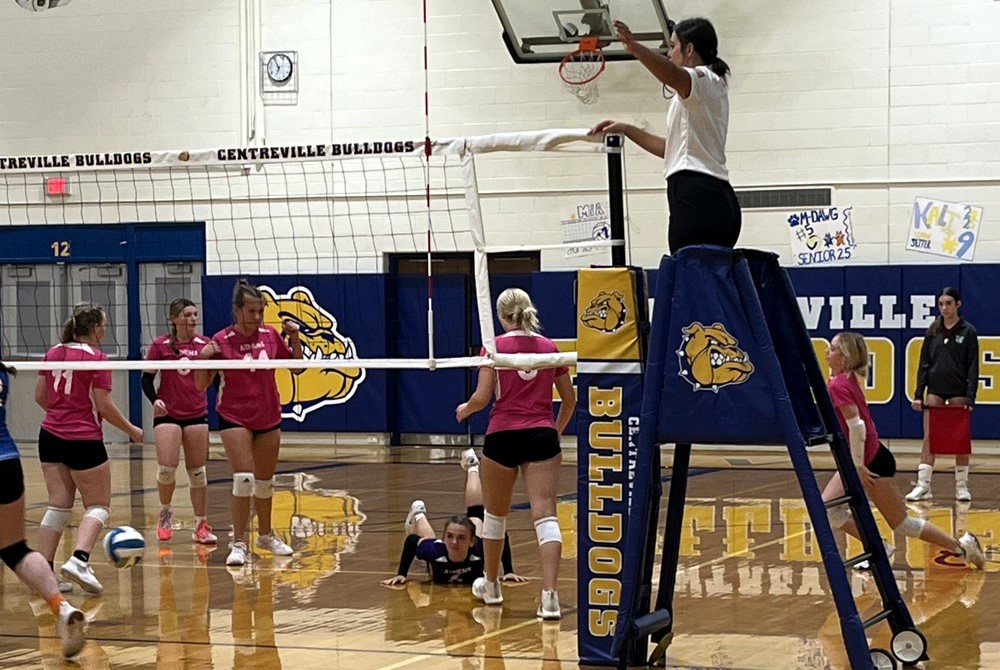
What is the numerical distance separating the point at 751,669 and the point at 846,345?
2504 mm

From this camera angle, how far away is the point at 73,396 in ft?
28.7

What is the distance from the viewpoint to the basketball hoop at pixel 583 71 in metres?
Answer: 18.1

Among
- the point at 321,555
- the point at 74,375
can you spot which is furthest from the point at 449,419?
the point at 74,375

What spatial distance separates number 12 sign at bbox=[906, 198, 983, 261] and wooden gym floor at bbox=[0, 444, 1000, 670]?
4917 mm

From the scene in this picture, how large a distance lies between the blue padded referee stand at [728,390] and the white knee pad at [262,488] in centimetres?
433

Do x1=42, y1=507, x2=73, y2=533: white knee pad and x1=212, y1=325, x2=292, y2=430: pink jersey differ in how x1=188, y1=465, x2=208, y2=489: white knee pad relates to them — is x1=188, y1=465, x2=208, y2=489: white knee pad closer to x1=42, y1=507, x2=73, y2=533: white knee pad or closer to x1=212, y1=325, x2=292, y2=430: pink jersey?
x1=212, y1=325, x2=292, y2=430: pink jersey

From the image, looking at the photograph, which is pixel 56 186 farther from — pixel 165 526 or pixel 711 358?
pixel 711 358

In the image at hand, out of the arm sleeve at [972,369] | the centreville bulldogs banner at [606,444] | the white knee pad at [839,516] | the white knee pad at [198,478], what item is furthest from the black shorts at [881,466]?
the arm sleeve at [972,369]

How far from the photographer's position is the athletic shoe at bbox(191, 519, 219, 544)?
1070cm

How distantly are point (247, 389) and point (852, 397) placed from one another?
3.97 meters

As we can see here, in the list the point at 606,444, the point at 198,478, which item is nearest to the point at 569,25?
the point at 198,478

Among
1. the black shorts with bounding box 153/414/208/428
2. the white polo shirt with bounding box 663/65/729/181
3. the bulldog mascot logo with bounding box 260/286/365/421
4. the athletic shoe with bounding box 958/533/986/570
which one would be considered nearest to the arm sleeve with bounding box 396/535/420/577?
the black shorts with bounding box 153/414/208/428

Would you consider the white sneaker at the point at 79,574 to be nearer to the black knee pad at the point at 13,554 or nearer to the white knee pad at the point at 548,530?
the black knee pad at the point at 13,554

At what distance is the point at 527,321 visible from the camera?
7906 mm
